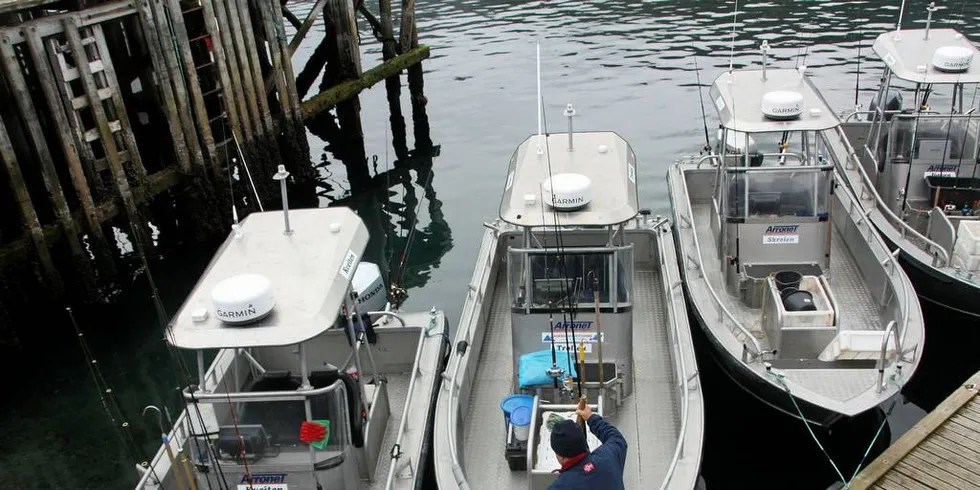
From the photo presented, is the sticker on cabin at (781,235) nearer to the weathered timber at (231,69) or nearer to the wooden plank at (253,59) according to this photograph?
the weathered timber at (231,69)

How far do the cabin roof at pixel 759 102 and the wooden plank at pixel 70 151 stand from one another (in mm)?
7787

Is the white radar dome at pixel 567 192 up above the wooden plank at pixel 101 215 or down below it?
above

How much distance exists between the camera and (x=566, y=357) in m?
7.06

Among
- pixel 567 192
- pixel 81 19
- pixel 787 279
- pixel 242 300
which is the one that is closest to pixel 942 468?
pixel 787 279

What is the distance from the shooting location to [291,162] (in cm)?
1390

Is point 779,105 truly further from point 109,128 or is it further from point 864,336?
point 109,128

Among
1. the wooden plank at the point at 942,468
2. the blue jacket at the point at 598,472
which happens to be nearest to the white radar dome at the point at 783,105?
the wooden plank at the point at 942,468

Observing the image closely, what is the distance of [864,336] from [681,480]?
2.55 meters

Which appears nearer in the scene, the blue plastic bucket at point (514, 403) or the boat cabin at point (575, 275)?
the blue plastic bucket at point (514, 403)

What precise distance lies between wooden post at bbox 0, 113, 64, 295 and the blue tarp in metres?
6.45

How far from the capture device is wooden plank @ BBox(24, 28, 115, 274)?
9523 millimetres

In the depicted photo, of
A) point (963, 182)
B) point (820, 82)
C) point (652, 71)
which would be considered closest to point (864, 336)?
point (963, 182)

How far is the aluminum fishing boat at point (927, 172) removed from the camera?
8.54m

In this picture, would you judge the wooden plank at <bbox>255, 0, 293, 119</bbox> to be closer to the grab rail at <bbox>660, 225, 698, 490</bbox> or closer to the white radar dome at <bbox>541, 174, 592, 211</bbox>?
the white radar dome at <bbox>541, 174, 592, 211</bbox>
